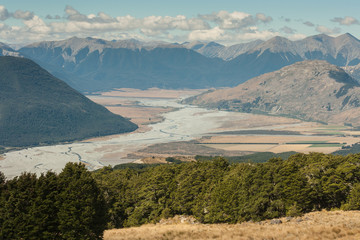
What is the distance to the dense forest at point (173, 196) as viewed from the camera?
70312 mm

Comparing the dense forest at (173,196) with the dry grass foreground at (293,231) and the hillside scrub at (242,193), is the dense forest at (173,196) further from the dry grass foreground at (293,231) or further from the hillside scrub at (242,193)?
the dry grass foreground at (293,231)

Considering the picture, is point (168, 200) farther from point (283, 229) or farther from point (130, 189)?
point (283, 229)

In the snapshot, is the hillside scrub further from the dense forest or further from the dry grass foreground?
the dry grass foreground

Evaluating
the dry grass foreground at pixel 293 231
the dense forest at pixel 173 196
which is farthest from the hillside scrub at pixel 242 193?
the dry grass foreground at pixel 293 231

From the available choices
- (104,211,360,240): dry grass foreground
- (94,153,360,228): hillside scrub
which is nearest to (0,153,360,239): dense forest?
(94,153,360,228): hillside scrub

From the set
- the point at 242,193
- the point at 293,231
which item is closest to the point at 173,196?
the point at 242,193

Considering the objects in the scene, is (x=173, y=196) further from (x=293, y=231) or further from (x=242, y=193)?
(x=293, y=231)

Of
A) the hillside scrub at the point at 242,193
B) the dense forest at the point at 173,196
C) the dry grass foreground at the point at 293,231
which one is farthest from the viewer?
the hillside scrub at the point at 242,193

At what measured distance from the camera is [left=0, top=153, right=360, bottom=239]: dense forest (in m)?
70.3

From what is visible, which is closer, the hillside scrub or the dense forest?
the dense forest

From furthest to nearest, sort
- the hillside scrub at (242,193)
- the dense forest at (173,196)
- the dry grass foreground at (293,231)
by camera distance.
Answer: the hillside scrub at (242,193) < the dense forest at (173,196) < the dry grass foreground at (293,231)

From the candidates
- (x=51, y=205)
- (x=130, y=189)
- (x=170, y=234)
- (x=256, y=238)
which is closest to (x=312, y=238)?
(x=256, y=238)

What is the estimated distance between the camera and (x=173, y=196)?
366ft

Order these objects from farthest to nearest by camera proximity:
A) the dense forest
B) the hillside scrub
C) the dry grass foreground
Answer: the hillside scrub → the dense forest → the dry grass foreground
